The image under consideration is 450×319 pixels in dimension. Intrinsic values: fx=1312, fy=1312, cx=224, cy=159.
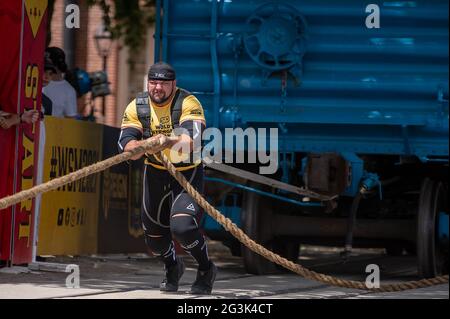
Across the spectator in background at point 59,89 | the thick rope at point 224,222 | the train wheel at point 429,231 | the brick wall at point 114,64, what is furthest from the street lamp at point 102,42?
the thick rope at point 224,222

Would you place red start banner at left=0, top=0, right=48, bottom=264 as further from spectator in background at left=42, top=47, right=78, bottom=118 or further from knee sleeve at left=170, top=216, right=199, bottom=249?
knee sleeve at left=170, top=216, right=199, bottom=249

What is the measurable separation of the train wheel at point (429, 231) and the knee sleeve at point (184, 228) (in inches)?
104

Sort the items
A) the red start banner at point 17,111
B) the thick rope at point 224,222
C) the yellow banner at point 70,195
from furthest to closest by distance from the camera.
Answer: the yellow banner at point 70,195 < the red start banner at point 17,111 < the thick rope at point 224,222

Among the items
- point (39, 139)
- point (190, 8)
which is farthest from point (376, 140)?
point (39, 139)

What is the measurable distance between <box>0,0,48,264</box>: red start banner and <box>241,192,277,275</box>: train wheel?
79.4 inches

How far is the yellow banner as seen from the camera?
12.4 metres

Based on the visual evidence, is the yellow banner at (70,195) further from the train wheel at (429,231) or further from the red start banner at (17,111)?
the train wheel at (429,231)

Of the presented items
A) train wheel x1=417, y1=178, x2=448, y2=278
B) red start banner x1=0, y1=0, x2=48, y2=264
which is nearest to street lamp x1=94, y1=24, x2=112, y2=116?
red start banner x1=0, y1=0, x2=48, y2=264

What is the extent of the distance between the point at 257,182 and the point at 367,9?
6.10ft

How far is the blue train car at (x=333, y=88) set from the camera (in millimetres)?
11578
